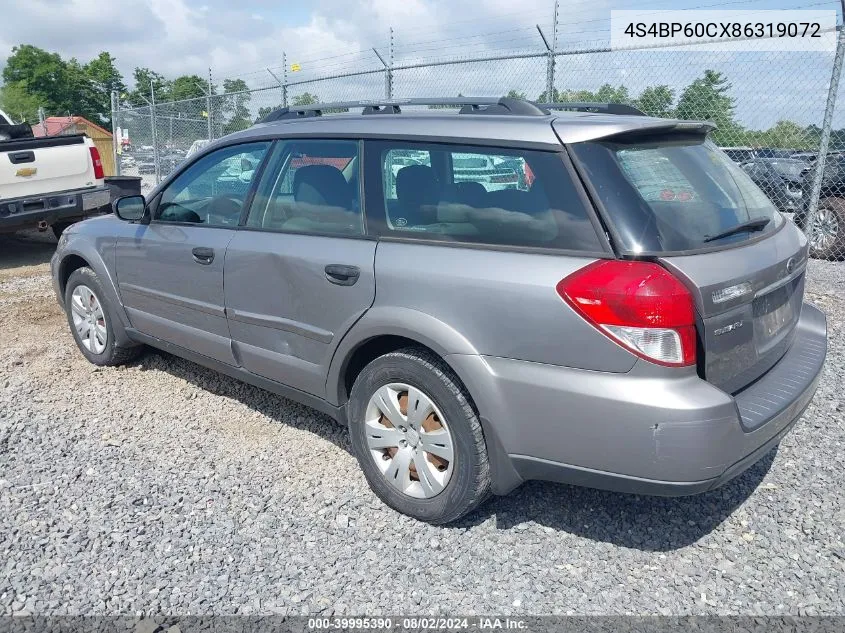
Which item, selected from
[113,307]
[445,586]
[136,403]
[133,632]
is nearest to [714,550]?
[445,586]

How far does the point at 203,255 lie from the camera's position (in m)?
4.02

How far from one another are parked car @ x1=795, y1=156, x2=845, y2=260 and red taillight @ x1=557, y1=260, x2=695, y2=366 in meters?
7.16

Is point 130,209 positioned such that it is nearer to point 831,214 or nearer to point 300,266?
point 300,266

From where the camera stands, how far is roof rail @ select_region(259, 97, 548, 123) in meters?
3.17

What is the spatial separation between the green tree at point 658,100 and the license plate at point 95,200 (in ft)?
21.6

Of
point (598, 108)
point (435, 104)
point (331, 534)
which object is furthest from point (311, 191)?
point (331, 534)

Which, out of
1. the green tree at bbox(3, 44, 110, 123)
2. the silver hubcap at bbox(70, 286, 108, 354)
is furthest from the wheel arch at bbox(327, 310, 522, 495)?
the green tree at bbox(3, 44, 110, 123)

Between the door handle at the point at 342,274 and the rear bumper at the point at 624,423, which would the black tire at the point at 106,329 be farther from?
the rear bumper at the point at 624,423

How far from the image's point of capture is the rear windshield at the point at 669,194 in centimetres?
266

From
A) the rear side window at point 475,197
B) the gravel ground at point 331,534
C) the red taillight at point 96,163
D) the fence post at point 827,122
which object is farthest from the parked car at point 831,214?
the red taillight at point 96,163

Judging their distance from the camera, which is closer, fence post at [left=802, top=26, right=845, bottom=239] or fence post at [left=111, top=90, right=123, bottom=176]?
fence post at [left=802, top=26, right=845, bottom=239]

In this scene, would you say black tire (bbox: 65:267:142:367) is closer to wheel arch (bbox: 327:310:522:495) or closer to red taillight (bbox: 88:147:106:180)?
wheel arch (bbox: 327:310:522:495)

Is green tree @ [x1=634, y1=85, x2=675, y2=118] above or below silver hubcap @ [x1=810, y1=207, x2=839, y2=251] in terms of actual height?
above

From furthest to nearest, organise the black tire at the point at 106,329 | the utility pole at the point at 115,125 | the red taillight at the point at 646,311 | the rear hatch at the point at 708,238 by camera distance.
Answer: the utility pole at the point at 115,125 → the black tire at the point at 106,329 → the rear hatch at the point at 708,238 → the red taillight at the point at 646,311
